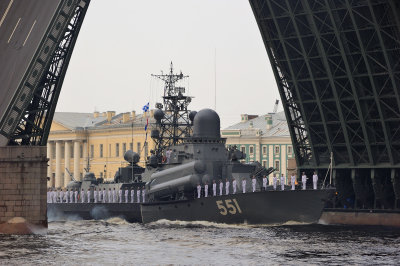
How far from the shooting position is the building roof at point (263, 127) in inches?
4250

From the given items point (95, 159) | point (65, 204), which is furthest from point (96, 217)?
point (95, 159)

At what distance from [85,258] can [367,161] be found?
77.8 ft

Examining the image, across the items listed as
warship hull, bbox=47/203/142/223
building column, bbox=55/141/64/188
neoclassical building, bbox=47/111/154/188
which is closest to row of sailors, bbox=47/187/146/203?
warship hull, bbox=47/203/142/223

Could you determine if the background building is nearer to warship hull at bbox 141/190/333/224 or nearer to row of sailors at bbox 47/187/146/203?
row of sailors at bbox 47/187/146/203

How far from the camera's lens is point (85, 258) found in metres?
38.6

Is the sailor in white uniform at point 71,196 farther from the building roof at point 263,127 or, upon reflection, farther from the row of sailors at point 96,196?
the building roof at point 263,127

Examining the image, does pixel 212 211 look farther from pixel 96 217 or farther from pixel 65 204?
pixel 65 204

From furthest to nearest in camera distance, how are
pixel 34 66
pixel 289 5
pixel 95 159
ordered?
1. pixel 95 159
2. pixel 289 5
3. pixel 34 66

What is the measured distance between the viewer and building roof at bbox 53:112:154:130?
379 ft

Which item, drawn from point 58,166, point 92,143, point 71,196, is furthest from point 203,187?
point 58,166

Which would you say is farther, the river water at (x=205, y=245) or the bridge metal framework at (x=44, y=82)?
the bridge metal framework at (x=44, y=82)

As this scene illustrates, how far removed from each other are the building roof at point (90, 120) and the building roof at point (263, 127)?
9.84 metres

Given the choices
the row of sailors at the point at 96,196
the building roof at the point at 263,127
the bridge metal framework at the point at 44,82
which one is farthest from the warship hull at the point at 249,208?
the building roof at the point at 263,127

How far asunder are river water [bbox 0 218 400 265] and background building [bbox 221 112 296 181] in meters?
49.9
